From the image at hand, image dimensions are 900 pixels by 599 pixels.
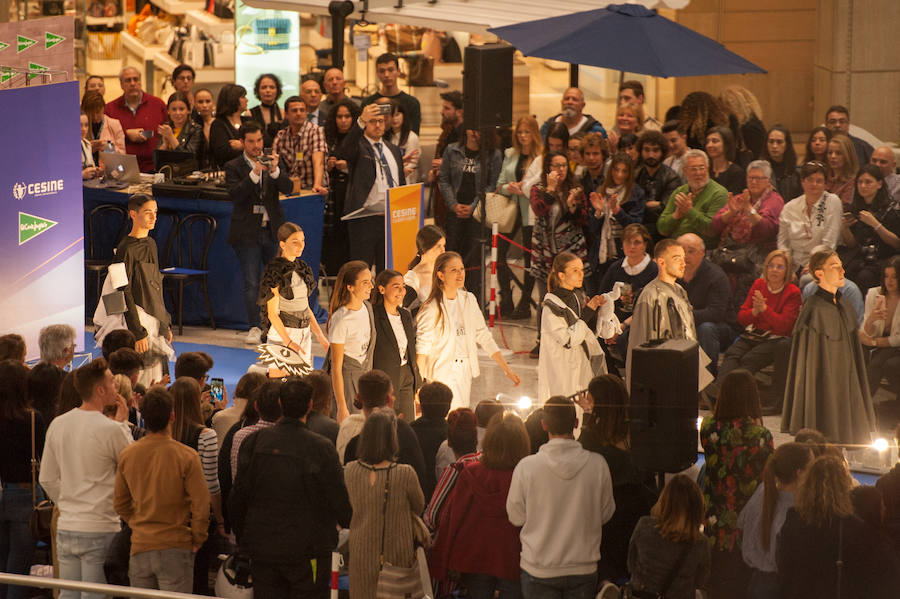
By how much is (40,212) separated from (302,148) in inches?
137

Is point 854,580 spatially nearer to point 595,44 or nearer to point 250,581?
point 250,581

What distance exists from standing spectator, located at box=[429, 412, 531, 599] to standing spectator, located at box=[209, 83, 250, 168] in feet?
23.9

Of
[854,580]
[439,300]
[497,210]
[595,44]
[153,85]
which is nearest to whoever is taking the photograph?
[854,580]

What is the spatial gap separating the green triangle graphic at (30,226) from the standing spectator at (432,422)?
3.88 m

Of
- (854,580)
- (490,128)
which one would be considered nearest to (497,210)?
(490,128)

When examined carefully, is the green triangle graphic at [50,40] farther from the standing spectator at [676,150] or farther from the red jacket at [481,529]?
the red jacket at [481,529]

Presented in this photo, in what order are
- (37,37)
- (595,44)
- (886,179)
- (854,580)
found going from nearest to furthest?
(854,580) → (37,37) → (886,179) → (595,44)

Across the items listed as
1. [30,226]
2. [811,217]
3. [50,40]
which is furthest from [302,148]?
[811,217]

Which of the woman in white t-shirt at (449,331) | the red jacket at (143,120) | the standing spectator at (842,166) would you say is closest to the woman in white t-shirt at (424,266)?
the woman in white t-shirt at (449,331)

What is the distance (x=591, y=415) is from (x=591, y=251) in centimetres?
473

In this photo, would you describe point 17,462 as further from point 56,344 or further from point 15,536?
point 56,344

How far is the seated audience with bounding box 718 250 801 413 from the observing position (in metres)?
9.66

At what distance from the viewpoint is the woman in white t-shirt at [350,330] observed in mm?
8453

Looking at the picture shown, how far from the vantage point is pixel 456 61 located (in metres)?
23.4
